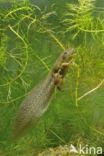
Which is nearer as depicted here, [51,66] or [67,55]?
[67,55]

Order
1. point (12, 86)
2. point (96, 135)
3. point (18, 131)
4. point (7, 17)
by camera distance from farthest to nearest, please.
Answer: point (96, 135) → point (12, 86) → point (7, 17) → point (18, 131)

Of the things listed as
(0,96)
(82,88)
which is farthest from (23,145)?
(82,88)

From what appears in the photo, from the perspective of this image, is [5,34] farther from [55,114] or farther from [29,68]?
[55,114]

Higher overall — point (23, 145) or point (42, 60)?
point (42, 60)

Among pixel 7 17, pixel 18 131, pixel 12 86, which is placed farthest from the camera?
pixel 12 86

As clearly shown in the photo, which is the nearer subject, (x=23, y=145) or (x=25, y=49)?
(x=25, y=49)

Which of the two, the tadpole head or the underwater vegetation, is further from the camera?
the underwater vegetation

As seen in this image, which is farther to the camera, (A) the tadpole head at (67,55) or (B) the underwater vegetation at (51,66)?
(B) the underwater vegetation at (51,66)

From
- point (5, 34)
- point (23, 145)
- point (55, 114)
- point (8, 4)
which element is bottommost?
point (23, 145)
